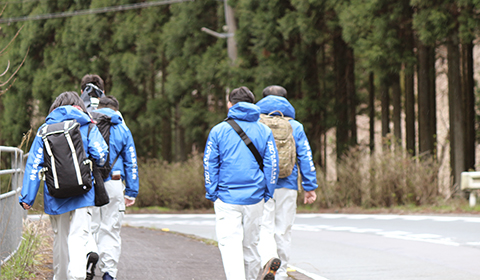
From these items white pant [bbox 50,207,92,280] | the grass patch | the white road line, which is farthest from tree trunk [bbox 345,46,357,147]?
white pant [bbox 50,207,92,280]

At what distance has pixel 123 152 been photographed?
280 inches

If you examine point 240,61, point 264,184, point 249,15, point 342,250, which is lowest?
point 342,250

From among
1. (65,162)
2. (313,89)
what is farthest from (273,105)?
(313,89)

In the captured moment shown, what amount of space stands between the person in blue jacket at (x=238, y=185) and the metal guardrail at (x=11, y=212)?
2.11 m

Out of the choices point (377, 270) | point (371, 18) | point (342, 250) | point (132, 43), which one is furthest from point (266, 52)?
point (377, 270)

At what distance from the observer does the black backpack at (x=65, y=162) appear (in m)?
5.76

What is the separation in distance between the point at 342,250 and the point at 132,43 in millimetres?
21638

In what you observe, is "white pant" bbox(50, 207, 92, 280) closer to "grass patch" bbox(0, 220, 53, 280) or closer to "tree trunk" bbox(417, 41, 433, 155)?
"grass patch" bbox(0, 220, 53, 280)

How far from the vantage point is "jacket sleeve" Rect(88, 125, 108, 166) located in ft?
19.8

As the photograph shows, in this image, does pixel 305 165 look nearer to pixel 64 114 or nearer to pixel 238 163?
pixel 238 163

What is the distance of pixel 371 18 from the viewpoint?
68.0 feet

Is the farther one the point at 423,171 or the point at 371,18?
the point at 371,18

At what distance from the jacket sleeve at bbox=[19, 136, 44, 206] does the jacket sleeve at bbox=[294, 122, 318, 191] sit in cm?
242

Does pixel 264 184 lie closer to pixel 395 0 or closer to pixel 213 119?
pixel 395 0
